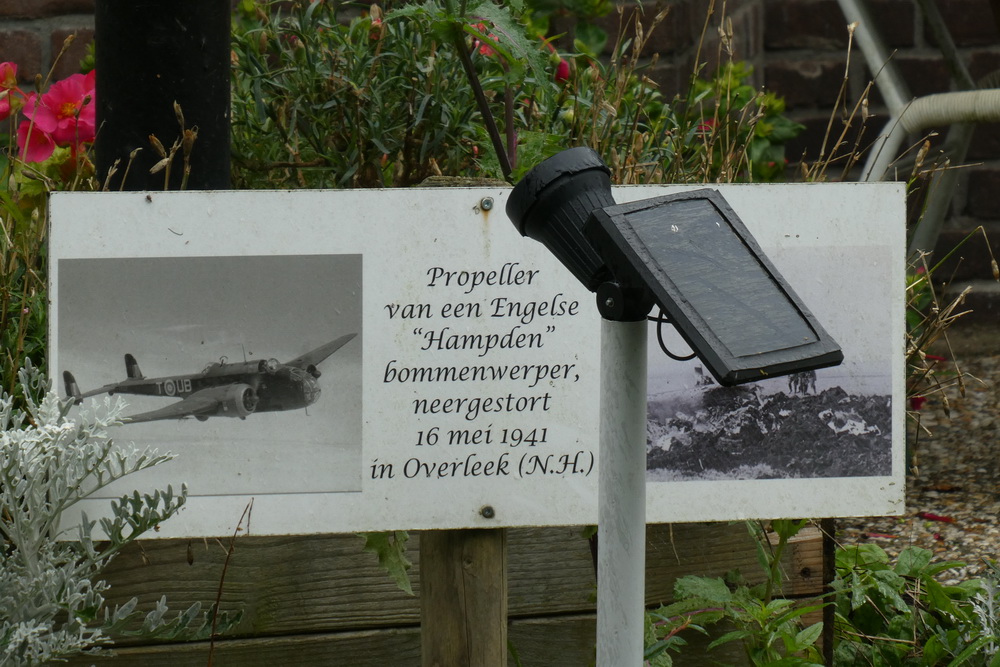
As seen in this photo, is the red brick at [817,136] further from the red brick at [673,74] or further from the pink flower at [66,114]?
the pink flower at [66,114]

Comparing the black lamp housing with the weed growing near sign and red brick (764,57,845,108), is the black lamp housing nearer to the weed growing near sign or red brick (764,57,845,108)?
the weed growing near sign

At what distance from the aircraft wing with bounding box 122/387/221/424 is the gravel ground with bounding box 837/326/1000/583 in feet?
3.28

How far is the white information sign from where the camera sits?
1.18 m

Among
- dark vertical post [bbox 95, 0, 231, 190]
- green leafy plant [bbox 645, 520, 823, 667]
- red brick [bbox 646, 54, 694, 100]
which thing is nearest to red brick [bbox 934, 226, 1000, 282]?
red brick [bbox 646, 54, 694, 100]

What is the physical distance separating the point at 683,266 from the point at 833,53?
6.43ft

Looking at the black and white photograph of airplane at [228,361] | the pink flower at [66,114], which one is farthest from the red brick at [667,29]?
the black and white photograph of airplane at [228,361]

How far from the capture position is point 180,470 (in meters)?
1.19

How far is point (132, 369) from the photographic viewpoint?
46.6 inches

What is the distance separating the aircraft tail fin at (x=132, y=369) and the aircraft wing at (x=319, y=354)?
16cm

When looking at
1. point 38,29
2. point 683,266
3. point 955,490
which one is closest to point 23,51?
point 38,29

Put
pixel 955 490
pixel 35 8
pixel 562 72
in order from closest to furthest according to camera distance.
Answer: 1. pixel 562 72
2. pixel 955 490
3. pixel 35 8

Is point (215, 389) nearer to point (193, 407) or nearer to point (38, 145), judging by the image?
point (193, 407)

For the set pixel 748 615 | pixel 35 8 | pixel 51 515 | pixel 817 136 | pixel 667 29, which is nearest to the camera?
pixel 51 515

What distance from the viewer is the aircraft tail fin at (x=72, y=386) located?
46.3 inches
